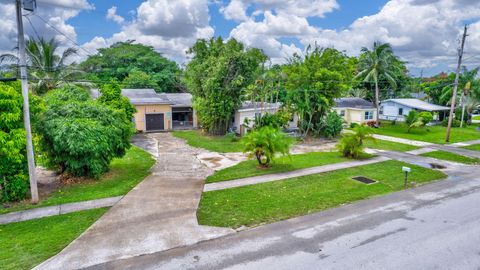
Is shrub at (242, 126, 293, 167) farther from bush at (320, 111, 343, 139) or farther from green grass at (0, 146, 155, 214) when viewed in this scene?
bush at (320, 111, 343, 139)

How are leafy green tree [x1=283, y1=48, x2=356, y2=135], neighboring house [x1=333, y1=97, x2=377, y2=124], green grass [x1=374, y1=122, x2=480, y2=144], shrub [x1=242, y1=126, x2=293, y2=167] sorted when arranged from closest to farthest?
shrub [x1=242, y1=126, x2=293, y2=167] < leafy green tree [x1=283, y1=48, x2=356, y2=135] < green grass [x1=374, y1=122, x2=480, y2=144] < neighboring house [x1=333, y1=97, x2=377, y2=124]

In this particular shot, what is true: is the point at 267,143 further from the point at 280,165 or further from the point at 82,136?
the point at 82,136

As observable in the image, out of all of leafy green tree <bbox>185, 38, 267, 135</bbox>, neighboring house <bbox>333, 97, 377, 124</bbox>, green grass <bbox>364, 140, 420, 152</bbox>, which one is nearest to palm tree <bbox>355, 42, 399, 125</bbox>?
neighboring house <bbox>333, 97, 377, 124</bbox>

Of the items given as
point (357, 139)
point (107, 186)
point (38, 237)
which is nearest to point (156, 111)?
point (107, 186)

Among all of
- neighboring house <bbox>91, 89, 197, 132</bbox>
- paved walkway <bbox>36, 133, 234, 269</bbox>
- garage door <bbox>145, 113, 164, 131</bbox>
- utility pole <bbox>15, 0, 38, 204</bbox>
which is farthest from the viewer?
garage door <bbox>145, 113, 164, 131</bbox>

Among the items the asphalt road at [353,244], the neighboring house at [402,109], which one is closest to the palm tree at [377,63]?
the neighboring house at [402,109]

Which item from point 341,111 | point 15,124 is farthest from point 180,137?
point 341,111

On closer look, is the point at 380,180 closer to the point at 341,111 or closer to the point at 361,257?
the point at 361,257

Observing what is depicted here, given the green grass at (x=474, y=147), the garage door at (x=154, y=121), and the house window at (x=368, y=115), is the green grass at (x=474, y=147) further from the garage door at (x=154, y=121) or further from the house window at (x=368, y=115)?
the garage door at (x=154, y=121)
